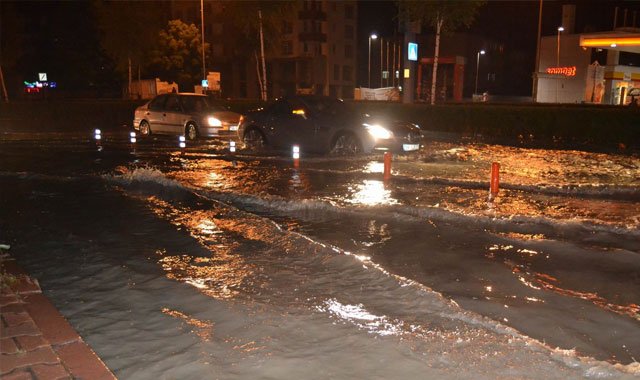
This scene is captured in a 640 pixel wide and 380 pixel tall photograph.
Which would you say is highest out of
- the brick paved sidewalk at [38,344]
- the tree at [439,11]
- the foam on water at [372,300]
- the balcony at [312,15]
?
the balcony at [312,15]

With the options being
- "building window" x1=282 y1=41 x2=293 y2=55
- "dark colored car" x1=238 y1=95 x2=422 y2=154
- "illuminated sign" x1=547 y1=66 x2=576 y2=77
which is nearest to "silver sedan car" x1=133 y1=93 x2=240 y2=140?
"dark colored car" x1=238 y1=95 x2=422 y2=154

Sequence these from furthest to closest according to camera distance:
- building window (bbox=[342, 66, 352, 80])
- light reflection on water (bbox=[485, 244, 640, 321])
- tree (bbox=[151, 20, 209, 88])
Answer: building window (bbox=[342, 66, 352, 80]) < tree (bbox=[151, 20, 209, 88]) < light reflection on water (bbox=[485, 244, 640, 321])

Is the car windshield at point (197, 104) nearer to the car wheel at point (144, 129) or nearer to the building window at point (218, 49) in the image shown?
the car wheel at point (144, 129)

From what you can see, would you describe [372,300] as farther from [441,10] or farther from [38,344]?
[441,10]

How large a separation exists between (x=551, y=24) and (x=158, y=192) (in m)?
57.1

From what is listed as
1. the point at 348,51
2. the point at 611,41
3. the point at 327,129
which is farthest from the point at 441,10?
the point at 348,51

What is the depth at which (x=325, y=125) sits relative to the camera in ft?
51.7

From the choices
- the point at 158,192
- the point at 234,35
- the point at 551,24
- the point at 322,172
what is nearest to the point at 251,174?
the point at 322,172

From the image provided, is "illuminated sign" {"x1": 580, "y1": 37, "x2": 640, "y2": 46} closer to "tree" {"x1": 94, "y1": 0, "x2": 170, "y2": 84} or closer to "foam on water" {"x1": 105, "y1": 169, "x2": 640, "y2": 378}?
"tree" {"x1": 94, "y1": 0, "x2": 170, "y2": 84}

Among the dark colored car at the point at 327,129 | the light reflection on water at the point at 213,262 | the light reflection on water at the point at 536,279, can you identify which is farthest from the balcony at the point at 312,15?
the light reflection on water at the point at 536,279

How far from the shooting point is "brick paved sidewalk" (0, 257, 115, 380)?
3.69 m

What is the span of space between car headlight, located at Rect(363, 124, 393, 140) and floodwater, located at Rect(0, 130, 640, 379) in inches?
122

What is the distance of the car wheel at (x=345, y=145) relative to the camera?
15.8 metres

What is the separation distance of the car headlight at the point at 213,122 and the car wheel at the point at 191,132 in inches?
29.0
